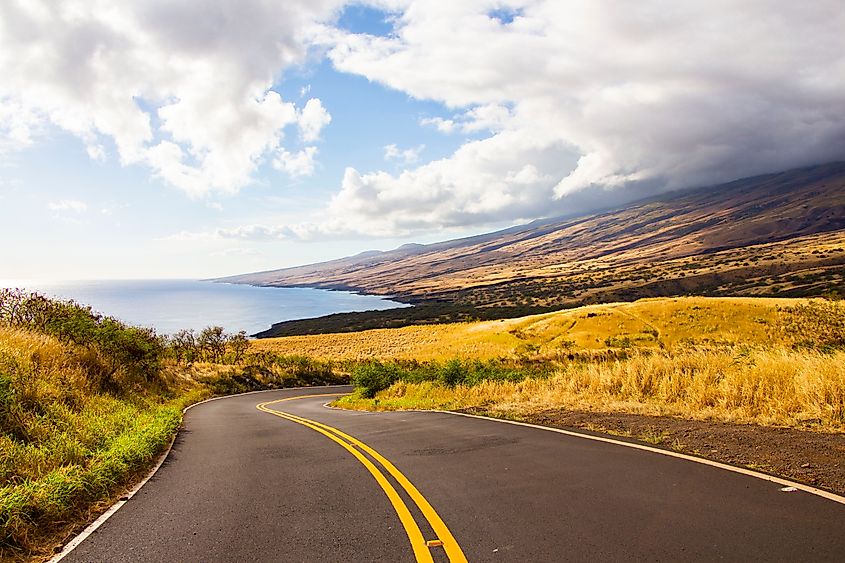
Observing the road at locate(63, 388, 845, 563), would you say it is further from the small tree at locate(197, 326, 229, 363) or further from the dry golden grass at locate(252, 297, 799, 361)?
the dry golden grass at locate(252, 297, 799, 361)

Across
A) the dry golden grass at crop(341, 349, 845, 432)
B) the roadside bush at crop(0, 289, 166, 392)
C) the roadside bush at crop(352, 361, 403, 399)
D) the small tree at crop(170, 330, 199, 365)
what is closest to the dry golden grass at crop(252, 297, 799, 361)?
the small tree at crop(170, 330, 199, 365)

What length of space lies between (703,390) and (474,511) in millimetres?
7609

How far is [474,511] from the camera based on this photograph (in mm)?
5281

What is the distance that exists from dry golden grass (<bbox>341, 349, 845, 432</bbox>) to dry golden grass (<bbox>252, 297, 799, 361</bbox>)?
3839 cm

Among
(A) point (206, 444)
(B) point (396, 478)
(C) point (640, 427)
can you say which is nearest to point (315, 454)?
(B) point (396, 478)

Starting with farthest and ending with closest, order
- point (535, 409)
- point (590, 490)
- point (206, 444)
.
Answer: point (535, 409) → point (206, 444) → point (590, 490)

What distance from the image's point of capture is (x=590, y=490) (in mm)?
5746

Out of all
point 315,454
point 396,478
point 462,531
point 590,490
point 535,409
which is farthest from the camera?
point 535,409

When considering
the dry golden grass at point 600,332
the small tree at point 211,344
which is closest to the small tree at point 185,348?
the small tree at point 211,344

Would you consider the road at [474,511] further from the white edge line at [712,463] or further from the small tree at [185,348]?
the small tree at [185,348]

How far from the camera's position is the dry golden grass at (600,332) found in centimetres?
5575

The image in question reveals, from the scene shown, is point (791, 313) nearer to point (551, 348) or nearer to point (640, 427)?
point (551, 348)

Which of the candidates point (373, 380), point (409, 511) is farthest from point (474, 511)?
point (373, 380)

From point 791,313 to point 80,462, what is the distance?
67194 mm
